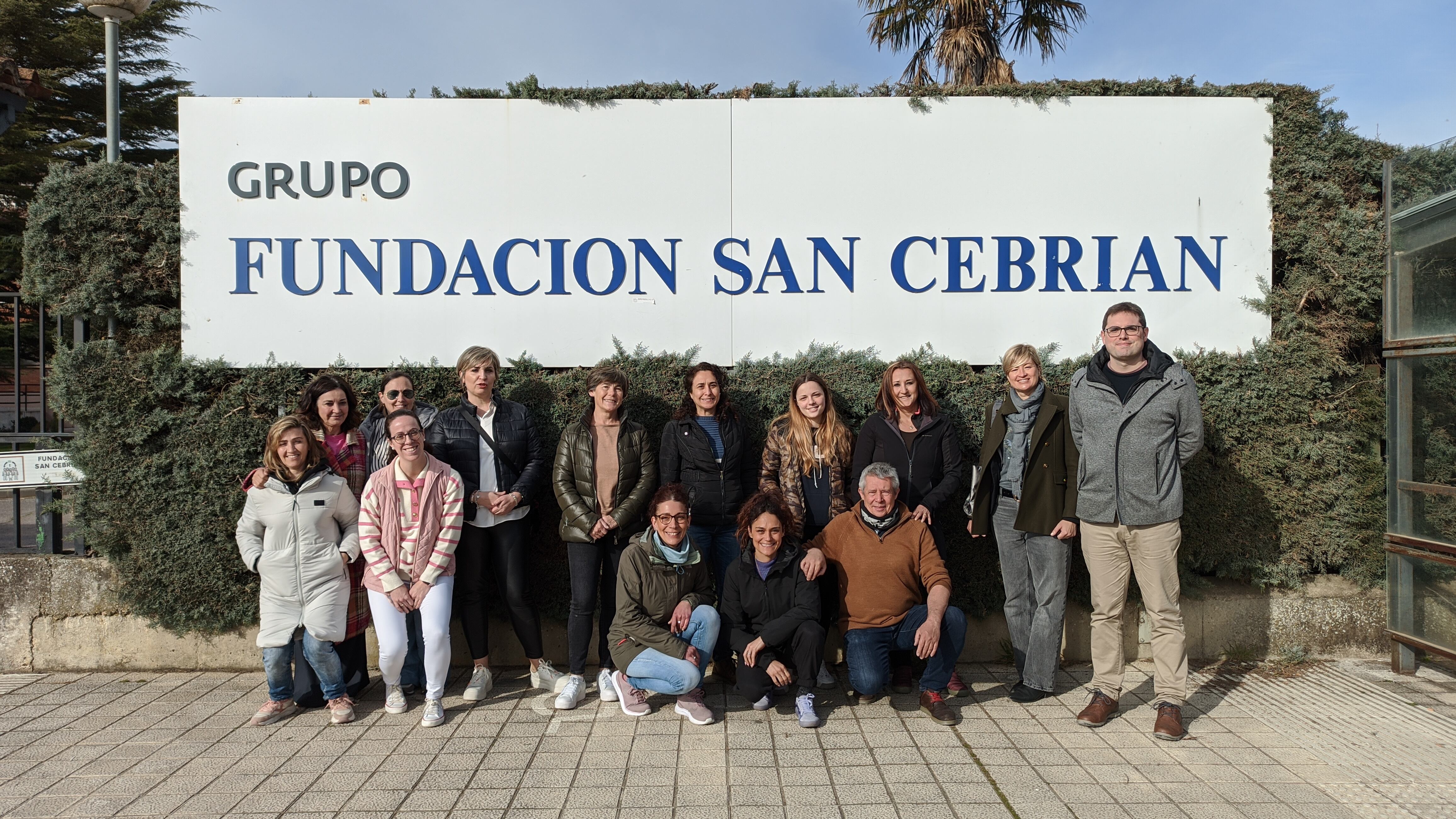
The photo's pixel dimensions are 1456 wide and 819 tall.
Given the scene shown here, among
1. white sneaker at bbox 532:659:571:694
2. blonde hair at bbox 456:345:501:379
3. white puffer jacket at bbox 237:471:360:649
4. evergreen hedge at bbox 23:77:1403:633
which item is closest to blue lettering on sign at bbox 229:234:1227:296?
evergreen hedge at bbox 23:77:1403:633

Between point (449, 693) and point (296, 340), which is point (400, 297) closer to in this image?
point (296, 340)

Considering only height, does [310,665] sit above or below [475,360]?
below

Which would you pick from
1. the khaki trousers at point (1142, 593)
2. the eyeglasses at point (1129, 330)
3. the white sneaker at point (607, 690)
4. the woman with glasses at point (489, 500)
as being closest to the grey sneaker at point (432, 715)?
the woman with glasses at point (489, 500)

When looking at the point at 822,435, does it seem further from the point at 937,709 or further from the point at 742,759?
the point at 742,759

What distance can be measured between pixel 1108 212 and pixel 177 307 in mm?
5659

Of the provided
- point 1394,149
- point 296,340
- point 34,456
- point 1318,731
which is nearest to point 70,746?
point 34,456

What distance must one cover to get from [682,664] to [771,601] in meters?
0.52

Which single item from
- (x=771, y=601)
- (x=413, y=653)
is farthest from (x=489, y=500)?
(x=771, y=601)

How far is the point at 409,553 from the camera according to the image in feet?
13.5

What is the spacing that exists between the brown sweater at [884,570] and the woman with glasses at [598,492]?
1.03m

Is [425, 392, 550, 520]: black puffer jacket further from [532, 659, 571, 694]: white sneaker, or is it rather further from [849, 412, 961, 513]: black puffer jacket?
[849, 412, 961, 513]: black puffer jacket

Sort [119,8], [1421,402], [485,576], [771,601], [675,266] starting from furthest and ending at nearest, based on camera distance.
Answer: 1. [675,266]
2. [119,8]
3. [1421,402]
4. [485,576]
5. [771,601]

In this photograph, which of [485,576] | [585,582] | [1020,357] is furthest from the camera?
[485,576]

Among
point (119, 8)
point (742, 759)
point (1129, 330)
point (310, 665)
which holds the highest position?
point (119, 8)
